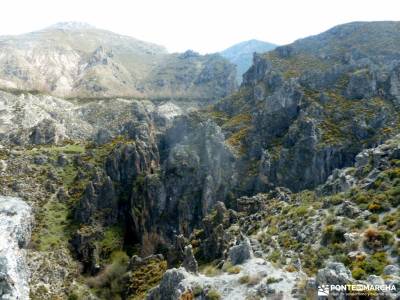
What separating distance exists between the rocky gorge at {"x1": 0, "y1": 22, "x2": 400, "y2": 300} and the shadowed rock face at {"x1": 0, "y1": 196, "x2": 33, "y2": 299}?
342mm

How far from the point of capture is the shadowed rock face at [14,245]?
61.4 m

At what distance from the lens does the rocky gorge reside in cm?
4272

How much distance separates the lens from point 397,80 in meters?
→ 104

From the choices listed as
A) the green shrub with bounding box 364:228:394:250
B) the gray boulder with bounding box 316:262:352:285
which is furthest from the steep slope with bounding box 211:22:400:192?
the gray boulder with bounding box 316:262:352:285

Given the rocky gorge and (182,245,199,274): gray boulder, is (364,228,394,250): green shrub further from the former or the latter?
(182,245,199,274): gray boulder

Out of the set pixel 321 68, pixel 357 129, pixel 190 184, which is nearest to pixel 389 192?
pixel 357 129

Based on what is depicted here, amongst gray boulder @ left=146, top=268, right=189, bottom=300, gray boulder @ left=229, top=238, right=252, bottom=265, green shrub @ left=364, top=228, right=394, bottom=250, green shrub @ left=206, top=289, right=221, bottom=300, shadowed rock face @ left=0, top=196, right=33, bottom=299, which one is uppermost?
green shrub @ left=364, top=228, right=394, bottom=250

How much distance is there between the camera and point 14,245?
78688 mm

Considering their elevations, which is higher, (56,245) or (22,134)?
(22,134)

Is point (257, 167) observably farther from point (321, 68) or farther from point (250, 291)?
point (250, 291)

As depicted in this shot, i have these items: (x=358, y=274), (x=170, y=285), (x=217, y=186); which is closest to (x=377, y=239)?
(x=358, y=274)

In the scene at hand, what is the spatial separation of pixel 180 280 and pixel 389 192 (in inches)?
714

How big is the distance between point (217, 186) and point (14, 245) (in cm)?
3898

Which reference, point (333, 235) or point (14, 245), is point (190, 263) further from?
point (14, 245)
